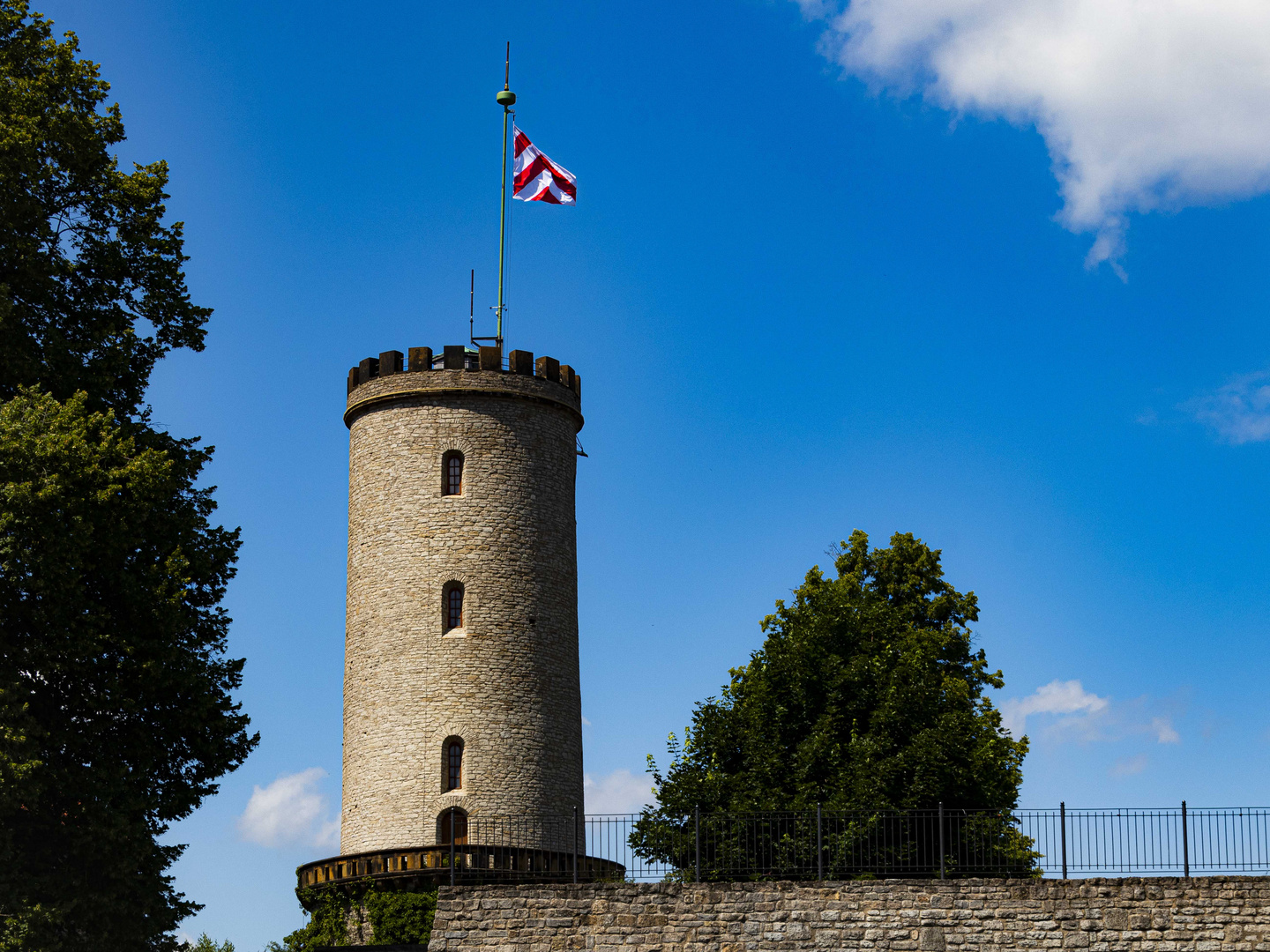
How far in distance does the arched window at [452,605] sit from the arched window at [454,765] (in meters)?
2.51

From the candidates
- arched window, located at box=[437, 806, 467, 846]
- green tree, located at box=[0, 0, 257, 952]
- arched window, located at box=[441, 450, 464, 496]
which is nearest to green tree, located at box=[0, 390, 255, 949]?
green tree, located at box=[0, 0, 257, 952]

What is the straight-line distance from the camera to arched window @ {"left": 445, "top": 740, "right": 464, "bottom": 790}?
35625 mm

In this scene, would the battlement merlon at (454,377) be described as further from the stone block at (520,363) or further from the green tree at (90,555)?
the green tree at (90,555)

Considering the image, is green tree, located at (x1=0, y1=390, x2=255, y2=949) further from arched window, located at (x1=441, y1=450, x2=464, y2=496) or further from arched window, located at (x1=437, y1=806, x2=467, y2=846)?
arched window, located at (x1=441, y1=450, x2=464, y2=496)

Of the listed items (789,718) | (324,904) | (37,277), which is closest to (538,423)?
(789,718)

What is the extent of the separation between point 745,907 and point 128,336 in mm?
13244

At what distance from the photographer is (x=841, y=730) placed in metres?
35.5

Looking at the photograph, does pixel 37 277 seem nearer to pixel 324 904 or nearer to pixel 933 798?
pixel 324 904

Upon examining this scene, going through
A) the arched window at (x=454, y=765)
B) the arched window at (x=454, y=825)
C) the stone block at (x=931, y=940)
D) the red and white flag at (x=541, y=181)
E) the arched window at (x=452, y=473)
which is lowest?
the stone block at (x=931, y=940)

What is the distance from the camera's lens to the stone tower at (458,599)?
3575 cm

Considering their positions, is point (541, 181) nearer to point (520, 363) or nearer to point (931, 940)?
point (520, 363)

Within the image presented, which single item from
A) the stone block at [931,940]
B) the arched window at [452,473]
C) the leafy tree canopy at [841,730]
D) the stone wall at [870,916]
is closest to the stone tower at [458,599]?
the arched window at [452,473]

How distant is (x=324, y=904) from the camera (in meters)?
34.9

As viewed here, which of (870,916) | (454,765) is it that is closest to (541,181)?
(454,765)
